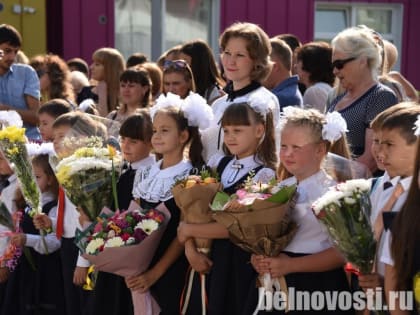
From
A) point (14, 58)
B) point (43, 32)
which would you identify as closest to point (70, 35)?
point (43, 32)

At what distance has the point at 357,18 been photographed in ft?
38.2

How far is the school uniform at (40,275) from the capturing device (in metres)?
5.24

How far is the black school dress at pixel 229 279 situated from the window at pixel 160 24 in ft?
22.8

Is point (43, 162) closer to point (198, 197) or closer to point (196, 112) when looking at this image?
point (196, 112)

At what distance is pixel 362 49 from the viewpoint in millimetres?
4672

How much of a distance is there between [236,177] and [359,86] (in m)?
0.97

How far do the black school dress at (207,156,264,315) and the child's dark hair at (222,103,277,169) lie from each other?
0.50 m

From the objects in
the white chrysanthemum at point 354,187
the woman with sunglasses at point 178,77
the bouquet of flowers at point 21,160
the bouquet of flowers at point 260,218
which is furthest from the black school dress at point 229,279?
the woman with sunglasses at point 178,77

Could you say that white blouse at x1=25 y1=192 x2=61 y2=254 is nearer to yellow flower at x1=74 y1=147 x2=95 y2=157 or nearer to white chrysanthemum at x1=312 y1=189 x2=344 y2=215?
yellow flower at x1=74 y1=147 x2=95 y2=157

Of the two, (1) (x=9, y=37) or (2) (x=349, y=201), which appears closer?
(2) (x=349, y=201)

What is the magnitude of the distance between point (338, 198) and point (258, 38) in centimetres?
161

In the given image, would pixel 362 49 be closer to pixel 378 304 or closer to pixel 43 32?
pixel 378 304

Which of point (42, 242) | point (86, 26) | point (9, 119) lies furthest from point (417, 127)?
point (86, 26)

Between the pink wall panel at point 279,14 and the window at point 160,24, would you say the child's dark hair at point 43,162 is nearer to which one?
the window at point 160,24
